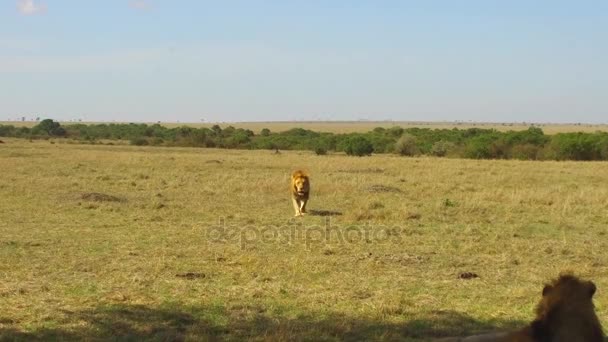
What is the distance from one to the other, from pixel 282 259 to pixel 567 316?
7.92 m

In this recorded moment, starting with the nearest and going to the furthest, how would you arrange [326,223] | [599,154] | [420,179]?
[326,223] → [420,179] → [599,154]

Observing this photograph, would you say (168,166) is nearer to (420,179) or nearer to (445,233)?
(420,179)

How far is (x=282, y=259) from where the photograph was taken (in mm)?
11492

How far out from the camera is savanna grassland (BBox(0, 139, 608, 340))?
7.82 meters

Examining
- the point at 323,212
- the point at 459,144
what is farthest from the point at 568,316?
the point at 459,144

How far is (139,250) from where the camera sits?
12.3 metres

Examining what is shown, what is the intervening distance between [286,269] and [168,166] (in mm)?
25308

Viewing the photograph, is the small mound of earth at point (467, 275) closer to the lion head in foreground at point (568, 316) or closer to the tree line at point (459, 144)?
the lion head in foreground at point (568, 316)

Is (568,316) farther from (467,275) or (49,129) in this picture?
(49,129)

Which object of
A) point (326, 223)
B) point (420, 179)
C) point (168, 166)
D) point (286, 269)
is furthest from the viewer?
point (168, 166)

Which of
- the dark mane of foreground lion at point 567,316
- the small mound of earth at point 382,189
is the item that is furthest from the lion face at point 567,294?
the small mound of earth at point 382,189

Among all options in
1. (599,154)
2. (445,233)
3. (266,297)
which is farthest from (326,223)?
(599,154)

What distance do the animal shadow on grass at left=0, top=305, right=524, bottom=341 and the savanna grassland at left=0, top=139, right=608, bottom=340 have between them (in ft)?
0.07

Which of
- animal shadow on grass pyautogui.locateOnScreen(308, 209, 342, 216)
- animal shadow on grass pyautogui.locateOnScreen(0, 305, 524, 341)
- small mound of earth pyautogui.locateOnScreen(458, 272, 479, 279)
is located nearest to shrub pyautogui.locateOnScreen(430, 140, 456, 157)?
animal shadow on grass pyautogui.locateOnScreen(308, 209, 342, 216)
